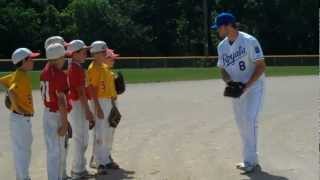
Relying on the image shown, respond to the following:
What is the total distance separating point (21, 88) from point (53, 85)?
19.7 inches

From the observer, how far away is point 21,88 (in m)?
8.51

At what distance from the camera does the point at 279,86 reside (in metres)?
26.5

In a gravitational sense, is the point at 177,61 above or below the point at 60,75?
below

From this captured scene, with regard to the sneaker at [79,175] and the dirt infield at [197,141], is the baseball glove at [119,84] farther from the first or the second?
the sneaker at [79,175]

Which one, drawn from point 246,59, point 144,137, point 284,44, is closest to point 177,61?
point 284,44

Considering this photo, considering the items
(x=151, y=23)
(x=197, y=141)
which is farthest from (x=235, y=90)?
(x=151, y=23)

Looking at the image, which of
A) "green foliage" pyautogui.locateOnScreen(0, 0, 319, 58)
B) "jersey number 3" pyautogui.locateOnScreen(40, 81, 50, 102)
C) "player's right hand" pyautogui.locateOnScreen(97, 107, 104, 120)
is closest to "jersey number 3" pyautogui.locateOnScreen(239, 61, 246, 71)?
"player's right hand" pyautogui.locateOnScreen(97, 107, 104, 120)

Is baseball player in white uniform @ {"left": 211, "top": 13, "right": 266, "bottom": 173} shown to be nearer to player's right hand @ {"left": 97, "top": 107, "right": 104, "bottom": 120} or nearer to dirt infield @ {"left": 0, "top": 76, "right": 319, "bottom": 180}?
dirt infield @ {"left": 0, "top": 76, "right": 319, "bottom": 180}

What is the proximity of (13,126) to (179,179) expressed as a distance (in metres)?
2.22

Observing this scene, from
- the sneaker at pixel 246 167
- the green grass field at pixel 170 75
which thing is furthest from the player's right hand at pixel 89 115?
the green grass field at pixel 170 75

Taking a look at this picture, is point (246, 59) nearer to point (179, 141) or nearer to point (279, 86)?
point (179, 141)

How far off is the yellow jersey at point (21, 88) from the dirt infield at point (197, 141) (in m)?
1.40

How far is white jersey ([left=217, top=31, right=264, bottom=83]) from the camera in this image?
9547 mm

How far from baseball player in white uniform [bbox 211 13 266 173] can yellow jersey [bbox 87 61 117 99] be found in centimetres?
167
